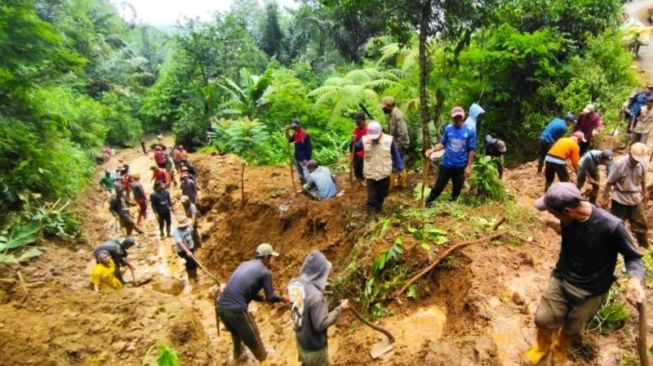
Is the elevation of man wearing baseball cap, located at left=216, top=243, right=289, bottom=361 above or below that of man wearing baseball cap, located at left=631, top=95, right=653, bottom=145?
below

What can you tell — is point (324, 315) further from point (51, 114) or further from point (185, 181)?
point (51, 114)

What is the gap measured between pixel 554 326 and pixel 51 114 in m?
10.7

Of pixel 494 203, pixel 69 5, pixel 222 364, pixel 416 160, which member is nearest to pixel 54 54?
pixel 222 364

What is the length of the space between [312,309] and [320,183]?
4.47 meters

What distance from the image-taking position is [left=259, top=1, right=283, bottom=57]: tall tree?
23141mm

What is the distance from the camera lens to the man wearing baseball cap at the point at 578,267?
118 inches

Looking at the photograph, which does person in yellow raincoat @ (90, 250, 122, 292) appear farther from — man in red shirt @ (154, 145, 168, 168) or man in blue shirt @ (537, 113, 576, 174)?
man in blue shirt @ (537, 113, 576, 174)

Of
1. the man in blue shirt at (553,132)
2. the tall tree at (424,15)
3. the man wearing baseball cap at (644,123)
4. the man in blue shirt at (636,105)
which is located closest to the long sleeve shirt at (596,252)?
the tall tree at (424,15)

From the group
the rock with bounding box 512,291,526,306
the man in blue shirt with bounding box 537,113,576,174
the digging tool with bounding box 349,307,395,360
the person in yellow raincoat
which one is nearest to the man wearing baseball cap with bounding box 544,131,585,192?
the man in blue shirt with bounding box 537,113,576,174

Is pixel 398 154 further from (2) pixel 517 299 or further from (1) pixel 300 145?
(1) pixel 300 145

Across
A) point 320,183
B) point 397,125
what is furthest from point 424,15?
point 320,183

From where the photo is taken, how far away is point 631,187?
564 centimetres

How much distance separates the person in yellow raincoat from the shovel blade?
4.81m

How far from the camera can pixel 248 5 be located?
28.6m
